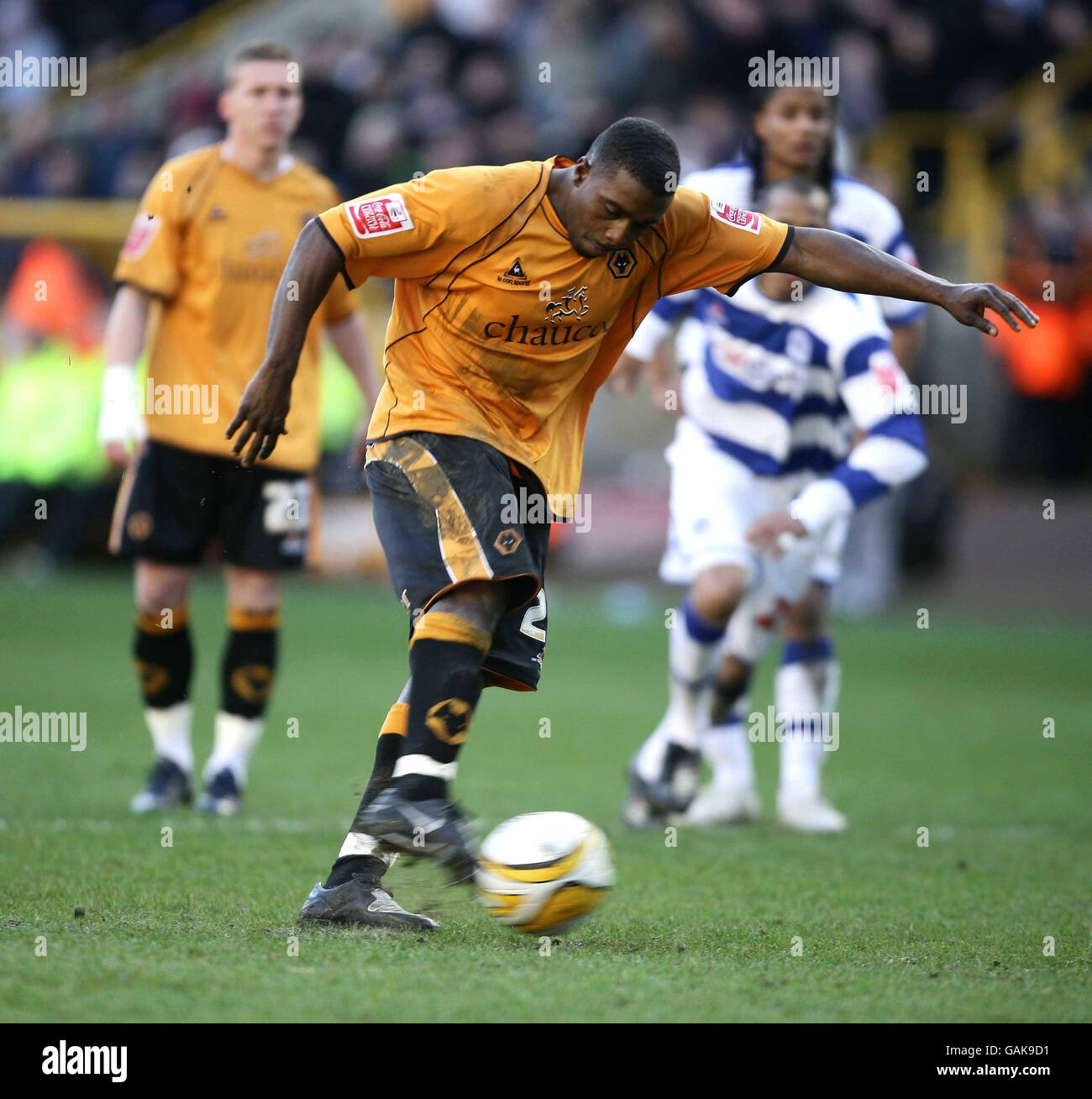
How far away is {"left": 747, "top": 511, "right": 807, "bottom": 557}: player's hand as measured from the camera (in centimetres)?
575

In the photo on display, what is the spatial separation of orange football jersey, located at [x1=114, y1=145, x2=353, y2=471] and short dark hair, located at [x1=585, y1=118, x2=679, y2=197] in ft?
7.89

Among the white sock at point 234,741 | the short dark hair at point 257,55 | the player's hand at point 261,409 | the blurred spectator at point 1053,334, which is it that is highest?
the blurred spectator at point 1053,334

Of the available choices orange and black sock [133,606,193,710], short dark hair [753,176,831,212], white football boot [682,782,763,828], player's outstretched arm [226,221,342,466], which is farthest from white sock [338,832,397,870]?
short dark hair [753,176,831,212]

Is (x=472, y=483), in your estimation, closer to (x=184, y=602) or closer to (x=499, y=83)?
(x=184, y=602)

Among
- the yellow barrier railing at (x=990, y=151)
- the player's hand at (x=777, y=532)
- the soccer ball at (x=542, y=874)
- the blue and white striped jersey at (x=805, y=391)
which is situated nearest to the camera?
the soccer ball at (x=542, y=874)

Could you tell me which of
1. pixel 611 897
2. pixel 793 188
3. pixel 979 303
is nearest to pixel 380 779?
pixel 611 897

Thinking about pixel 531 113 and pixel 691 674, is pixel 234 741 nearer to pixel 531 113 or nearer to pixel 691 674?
pixel 691 674

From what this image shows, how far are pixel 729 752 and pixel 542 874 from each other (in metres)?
2.81

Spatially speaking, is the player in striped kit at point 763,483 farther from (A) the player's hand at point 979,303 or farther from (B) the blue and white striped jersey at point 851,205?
(A) the player's hand at point 979,303

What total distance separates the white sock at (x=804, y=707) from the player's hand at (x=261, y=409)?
3.09 meters

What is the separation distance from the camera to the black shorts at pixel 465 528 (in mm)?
3969

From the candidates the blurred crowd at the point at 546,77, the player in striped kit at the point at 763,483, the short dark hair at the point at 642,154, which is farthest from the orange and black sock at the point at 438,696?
the blurred crowd at the point at 546,77

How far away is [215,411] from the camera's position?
6.02 metres
